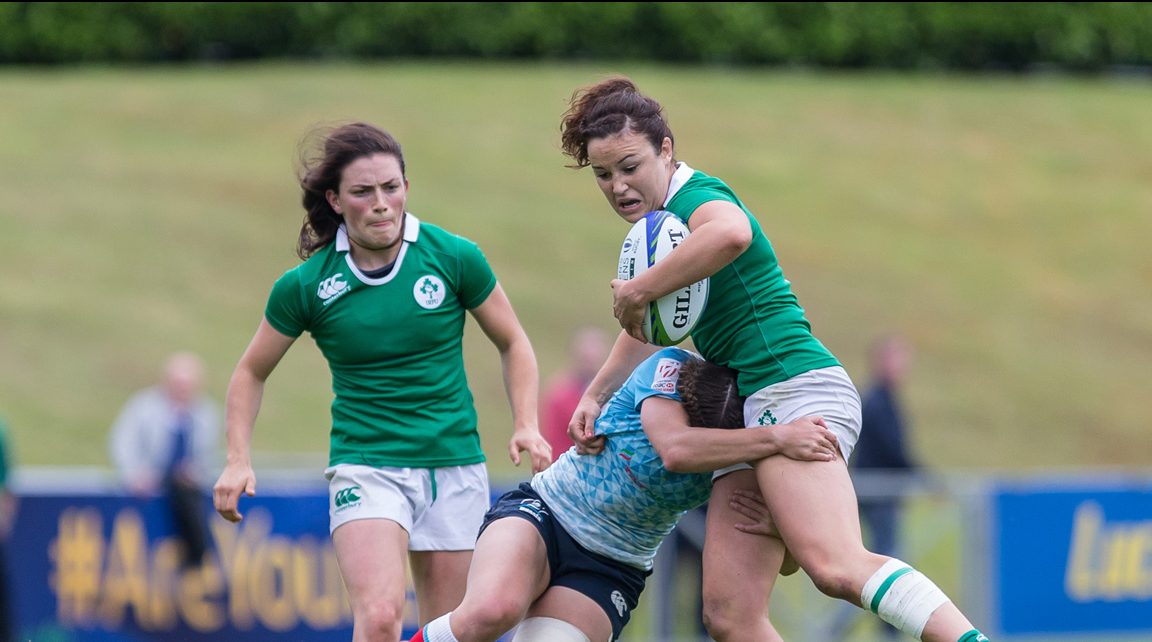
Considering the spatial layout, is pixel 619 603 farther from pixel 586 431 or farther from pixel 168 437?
pixel 168 437

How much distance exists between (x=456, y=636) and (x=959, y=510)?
21.0 feet

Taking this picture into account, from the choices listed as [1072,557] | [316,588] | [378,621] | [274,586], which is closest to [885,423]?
[1072,557]

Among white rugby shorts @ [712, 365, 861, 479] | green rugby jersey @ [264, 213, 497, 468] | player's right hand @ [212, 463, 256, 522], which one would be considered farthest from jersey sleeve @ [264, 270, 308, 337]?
white rugby shorts @ [712, 365, 861, 479]

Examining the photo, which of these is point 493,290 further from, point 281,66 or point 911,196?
point 281,66

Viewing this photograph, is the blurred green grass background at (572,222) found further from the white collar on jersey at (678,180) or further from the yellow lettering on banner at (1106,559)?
the white collar on jersey at (678,180)

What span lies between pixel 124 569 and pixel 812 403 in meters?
6.33

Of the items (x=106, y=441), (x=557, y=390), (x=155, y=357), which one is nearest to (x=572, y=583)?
(x=557, y=390)

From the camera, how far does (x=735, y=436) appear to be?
16.3ft

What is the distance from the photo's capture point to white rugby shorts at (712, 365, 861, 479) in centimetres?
505

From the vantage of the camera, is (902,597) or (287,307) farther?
(287,307)

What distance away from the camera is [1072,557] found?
35.3 feet

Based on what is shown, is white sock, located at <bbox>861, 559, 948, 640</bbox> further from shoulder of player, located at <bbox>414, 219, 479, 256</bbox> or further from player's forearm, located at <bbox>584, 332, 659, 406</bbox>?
shoulder of player, located at <bbox>414, 219, 479, 256</bbox>

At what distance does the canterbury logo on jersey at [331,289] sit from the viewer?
5668mm

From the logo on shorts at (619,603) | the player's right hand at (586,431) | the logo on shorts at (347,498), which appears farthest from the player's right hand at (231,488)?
the logo on shorts at (619,603)
